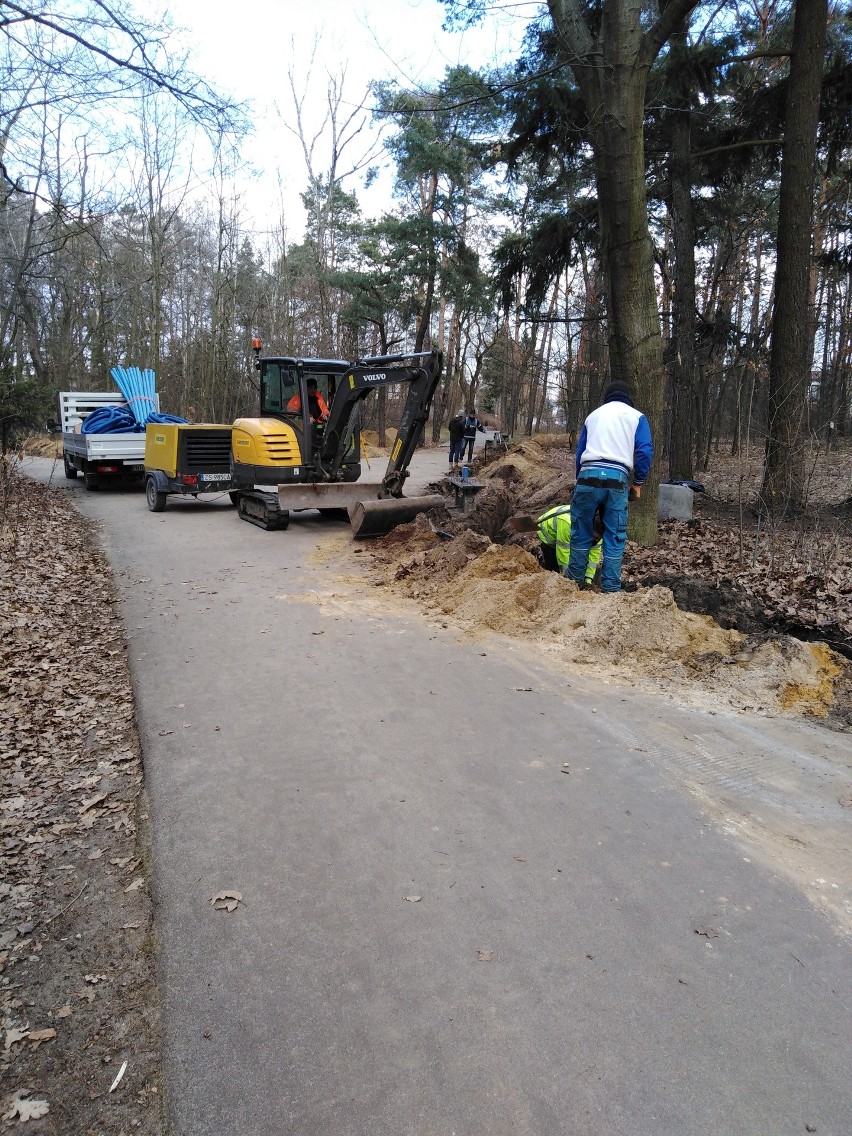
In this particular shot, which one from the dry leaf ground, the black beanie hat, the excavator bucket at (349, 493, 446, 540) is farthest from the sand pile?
the dry leaf ground

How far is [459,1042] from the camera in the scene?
2.33 meters

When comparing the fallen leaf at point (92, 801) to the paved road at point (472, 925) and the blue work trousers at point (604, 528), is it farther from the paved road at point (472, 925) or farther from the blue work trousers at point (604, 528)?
the blue work trousers at point (604, 528)

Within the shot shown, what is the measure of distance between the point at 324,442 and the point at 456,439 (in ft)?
38.3

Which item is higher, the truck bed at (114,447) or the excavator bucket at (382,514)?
the truck bed at (114,447)

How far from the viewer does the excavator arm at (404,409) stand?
36.1 feet

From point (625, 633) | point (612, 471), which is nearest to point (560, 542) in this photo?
point (612, 471)

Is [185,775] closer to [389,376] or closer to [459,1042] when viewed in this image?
[459,1042]

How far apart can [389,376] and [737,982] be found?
9.94 meters

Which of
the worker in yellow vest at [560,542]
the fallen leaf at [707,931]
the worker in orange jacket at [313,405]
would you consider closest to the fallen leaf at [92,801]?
the fallen leaf at [707,931]

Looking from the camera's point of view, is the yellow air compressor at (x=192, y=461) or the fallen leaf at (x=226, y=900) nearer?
the fallen leaf at (x=226, y=900)

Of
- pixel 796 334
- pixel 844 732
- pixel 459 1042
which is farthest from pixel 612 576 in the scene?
pixel 796 334

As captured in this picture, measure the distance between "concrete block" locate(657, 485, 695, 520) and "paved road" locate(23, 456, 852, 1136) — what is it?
6780 mm

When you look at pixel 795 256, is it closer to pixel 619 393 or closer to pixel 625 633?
pixel 619 393

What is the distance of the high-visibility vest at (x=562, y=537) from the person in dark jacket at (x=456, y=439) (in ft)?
48.7
